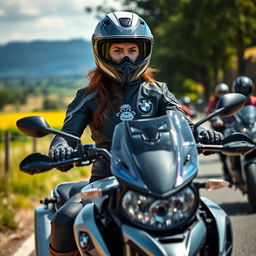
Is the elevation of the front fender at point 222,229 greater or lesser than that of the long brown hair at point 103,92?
lesser

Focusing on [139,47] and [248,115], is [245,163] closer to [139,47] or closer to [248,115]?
[248,115]

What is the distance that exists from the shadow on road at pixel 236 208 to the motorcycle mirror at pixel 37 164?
222 inches

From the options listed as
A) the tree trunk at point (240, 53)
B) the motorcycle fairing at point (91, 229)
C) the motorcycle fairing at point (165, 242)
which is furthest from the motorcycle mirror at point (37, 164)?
the tree trunk at point (240, 53)

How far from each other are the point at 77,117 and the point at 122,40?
1.96 feet

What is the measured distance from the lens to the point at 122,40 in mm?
4312

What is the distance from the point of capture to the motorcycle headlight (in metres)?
3.07

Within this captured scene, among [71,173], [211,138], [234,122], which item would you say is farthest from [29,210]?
[211,138]

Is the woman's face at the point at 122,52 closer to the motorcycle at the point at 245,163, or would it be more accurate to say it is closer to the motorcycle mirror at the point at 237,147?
the motorcycle mirror at the point at 237,147

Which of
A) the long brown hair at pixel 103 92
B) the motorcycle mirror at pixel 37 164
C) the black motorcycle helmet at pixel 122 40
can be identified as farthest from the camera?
the long brown hair at pixel 103 92

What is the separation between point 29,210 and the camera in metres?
9.89

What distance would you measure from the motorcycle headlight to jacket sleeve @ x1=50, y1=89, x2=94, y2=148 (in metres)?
1.21

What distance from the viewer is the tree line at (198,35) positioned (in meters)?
44.6

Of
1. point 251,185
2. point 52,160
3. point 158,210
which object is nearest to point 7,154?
point 251,185

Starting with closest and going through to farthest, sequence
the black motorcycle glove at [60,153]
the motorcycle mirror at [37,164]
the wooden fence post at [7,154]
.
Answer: the motorcycle mirror at [37,164], the black motorcycle glove at [60,153], the wooden fence post at [7,154]
